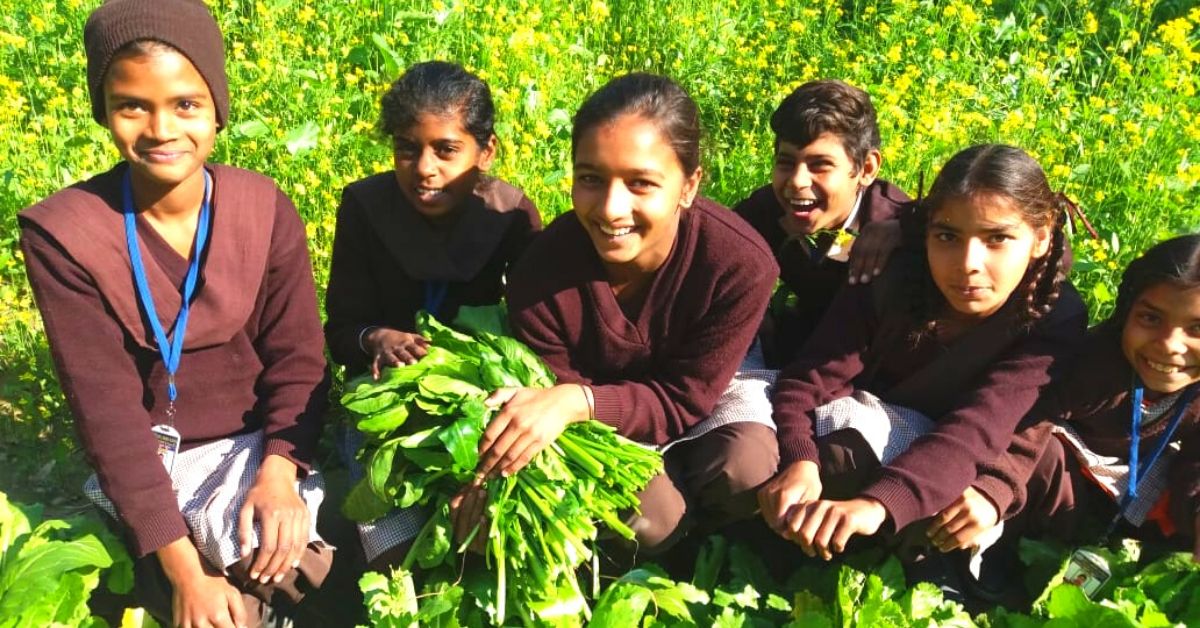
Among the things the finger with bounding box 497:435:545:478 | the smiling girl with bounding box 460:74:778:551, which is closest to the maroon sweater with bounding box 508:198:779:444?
the smiling girl with bounding box 460:74:778:551

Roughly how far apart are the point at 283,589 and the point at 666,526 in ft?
3.25

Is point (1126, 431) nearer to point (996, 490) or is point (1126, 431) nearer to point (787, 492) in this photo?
point (996, 490)

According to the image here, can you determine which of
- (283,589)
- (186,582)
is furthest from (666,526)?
(186,582)

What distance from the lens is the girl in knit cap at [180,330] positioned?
7.70 feet

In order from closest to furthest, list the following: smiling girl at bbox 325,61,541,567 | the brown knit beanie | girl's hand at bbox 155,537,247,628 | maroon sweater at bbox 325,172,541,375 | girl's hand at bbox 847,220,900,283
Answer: the brown knit beanie, girl's hand at bbox 155,537,247,628, girl's hand at bbox 847,220,900,283, smiling girl at bbox 325,61,541,567, maroon sweater at bbox 325,172,541,375

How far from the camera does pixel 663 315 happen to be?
2709mm

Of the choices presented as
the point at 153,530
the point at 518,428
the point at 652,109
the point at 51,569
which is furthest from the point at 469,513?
the point at 652,109

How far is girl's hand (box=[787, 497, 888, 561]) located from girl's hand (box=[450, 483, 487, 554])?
745 millimetres

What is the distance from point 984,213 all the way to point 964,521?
78 centimetres

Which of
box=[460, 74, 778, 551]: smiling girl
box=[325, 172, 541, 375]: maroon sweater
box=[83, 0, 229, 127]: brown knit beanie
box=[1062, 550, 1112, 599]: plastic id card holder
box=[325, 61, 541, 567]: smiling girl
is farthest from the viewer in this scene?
box=[325, 172, 541, 375]: maroon sweater

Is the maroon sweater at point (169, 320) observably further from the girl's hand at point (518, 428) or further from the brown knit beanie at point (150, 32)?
the girl's hand at point (518, 428)

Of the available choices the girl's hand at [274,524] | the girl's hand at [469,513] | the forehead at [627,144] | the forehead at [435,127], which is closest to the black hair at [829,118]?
the forehead at [627,144]

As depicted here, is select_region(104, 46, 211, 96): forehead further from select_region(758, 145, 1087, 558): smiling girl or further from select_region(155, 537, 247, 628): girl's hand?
select_region(758, 145, 1087, 558): smiling girl

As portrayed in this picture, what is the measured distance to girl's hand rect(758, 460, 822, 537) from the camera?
248 centimetres
